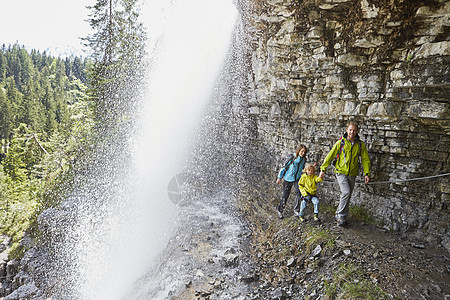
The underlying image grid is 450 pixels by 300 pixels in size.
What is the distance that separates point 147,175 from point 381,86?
1277cm

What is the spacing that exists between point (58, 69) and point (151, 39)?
76.8 metres

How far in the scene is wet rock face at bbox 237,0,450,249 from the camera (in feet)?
18.9

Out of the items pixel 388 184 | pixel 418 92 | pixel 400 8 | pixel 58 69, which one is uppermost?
pixel 58 69

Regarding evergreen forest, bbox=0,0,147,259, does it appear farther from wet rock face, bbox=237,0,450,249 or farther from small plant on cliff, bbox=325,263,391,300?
small plant on cliff, bbox=325,263,391,300

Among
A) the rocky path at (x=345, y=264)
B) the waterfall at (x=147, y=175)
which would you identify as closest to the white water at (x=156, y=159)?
the waterfall at (x=147, y=175)

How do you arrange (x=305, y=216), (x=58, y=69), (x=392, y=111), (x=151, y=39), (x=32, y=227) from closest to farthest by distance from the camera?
(x=392, y=111)
(x=305, y=216)
(x=32, y=227)
(x=151, y=39)
(x=58, y=69)

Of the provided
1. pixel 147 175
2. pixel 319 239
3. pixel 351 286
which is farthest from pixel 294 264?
pixel 147 175

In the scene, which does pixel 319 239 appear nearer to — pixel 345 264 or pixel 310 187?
pixel 345 264

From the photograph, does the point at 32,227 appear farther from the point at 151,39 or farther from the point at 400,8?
the point at 400,8

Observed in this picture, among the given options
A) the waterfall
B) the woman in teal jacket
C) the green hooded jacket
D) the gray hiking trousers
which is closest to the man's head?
the green hooded jacket

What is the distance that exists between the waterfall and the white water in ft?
0.16

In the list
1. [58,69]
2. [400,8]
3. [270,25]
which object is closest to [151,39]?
[270,25]

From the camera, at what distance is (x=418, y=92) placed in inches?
235

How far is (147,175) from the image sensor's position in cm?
1524
